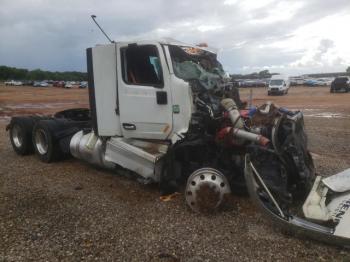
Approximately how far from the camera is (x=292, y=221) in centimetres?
420

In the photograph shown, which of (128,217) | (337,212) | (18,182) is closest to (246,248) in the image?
(337,212)

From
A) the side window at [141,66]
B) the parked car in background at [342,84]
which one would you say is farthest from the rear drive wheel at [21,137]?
the parked car in background at [342,84]

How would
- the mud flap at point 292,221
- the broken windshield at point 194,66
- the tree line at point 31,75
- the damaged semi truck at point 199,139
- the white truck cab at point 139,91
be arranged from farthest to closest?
the tree line at point 31,75
the broken windshield at point 194,66
the white truck cab at point 139,91
the damaged semi truck at point 199,139
the mud flap at point 292,221

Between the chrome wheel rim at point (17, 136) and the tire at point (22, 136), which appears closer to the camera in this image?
the tire at point (22, 136)

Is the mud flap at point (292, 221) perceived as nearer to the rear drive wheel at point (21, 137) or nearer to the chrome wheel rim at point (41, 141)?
the chrome wheel rim at point (41, 141)

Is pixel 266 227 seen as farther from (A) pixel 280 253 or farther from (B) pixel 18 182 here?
(B) pixel 18 182

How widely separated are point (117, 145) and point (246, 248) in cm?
287

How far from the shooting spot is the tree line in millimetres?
104250

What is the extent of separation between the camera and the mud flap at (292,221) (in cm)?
392

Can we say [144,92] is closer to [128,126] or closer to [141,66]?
[141,66]

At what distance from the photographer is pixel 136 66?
6000 millimetres

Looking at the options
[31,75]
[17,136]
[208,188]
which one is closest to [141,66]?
[208,188]

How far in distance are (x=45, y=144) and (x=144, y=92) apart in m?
3.35

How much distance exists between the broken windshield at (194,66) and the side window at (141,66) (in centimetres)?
28
